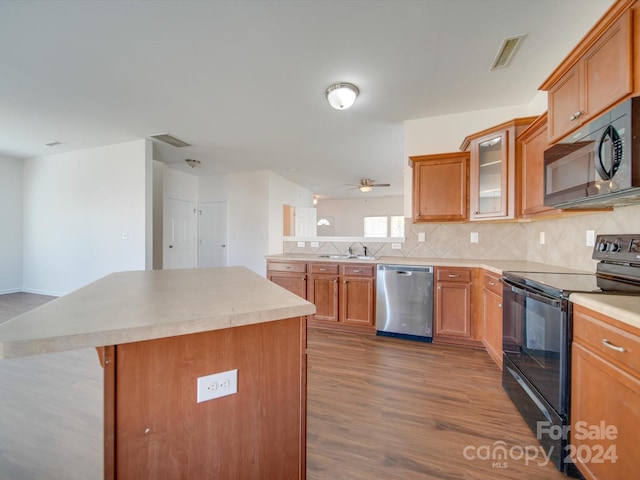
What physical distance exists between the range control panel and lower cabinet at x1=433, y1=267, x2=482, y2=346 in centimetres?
106

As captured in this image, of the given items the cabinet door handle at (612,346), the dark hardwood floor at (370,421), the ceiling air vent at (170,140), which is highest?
the ceiling air vent at (170,140)

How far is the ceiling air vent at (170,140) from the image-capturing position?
13.0 ft

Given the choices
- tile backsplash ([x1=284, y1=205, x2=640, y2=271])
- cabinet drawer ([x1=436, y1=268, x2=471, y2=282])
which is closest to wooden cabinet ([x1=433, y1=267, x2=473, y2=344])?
cabinet drawer ([x1=436, y1=268, x2=471, y2=282])

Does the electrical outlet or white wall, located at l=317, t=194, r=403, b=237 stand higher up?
white wall, located at l=317, t=194, r=403, b=237

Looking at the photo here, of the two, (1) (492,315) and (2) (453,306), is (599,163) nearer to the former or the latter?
(1) (492,315)

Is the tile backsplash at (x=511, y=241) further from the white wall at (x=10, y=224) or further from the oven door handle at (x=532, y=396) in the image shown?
the white wall at (x=10, y=224)

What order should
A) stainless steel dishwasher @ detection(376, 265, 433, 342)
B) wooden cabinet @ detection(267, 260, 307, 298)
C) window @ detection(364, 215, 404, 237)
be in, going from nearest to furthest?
stainless steel dishwasher @ detection(376, 265, 433, 342)
wooden cabinet @ detection(267, 260, 307, 298)
window @ detection(364, 215, 404, 237)

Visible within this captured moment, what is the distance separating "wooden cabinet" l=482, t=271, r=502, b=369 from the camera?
2.31 metres

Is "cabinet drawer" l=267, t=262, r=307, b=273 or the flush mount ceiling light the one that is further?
"cabinet drawer" l=267, t=262, r=307, b=273

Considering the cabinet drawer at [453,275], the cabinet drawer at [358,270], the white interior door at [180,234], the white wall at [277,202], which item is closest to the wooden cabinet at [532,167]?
the cabinet drawer at [453,275]

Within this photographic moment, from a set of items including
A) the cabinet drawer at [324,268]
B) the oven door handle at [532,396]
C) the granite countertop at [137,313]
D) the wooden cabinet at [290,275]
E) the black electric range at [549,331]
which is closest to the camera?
the granite countertop at [137,313]

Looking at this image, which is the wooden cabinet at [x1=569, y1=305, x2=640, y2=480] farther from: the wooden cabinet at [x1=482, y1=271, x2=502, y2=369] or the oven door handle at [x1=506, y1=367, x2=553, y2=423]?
the wooden cabinet at [x1=482, y1=271, x2=502, y2=369]

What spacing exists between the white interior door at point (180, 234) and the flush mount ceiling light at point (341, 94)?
14.9 ft

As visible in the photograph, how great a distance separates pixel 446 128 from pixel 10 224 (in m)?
7.84
